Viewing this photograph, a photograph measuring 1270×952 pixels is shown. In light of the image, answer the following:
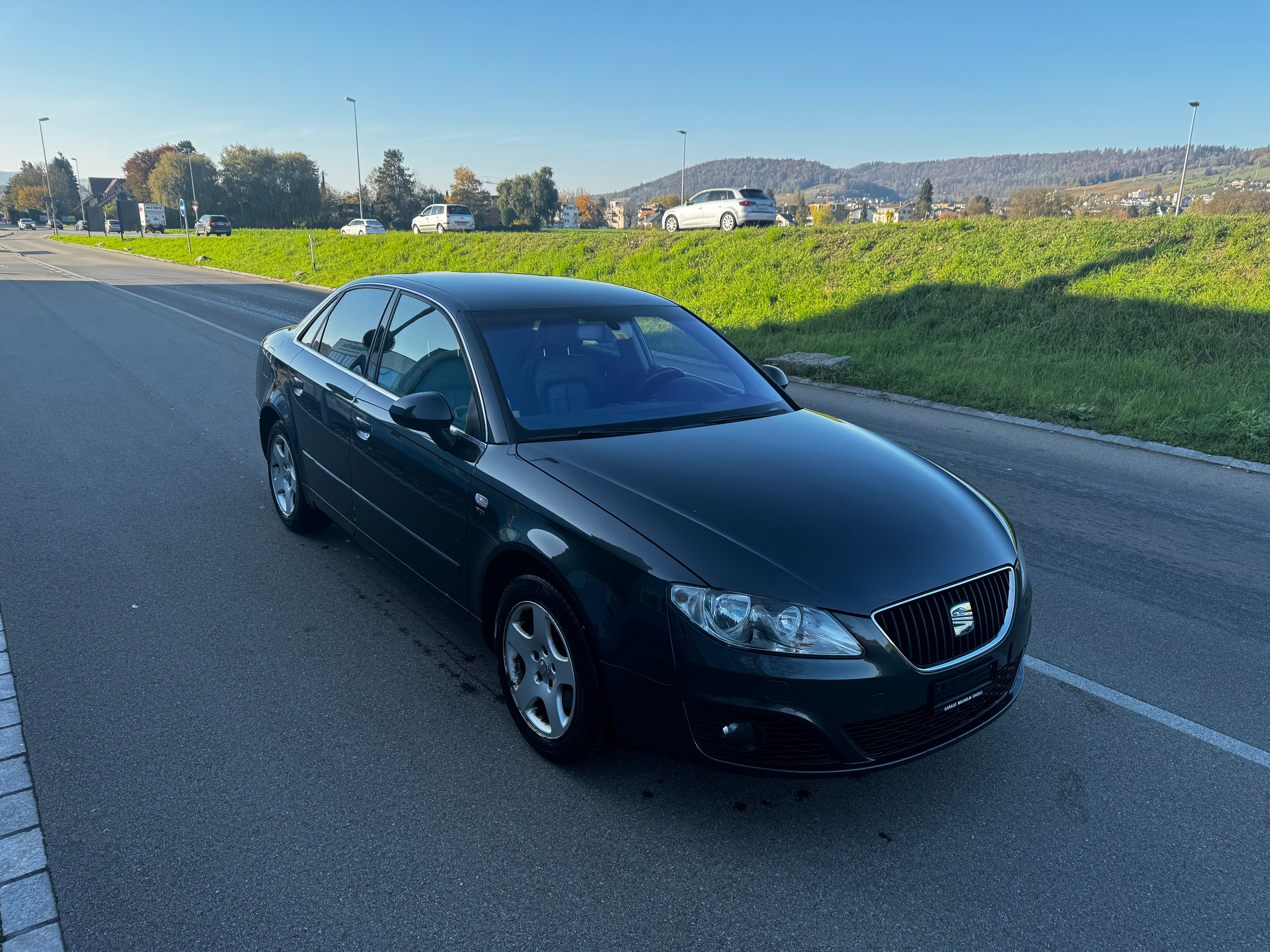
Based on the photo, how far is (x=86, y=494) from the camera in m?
6.10

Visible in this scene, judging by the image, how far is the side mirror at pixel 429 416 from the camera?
3.33m

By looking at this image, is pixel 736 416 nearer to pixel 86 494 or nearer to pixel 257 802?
pixel 257 802

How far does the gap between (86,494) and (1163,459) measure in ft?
29.0

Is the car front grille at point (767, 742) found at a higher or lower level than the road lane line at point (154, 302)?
lower

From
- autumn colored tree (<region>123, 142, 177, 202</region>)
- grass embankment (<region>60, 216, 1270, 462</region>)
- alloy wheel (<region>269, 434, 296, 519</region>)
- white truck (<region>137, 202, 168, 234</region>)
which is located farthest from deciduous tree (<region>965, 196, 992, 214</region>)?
autumn colored tree (<region>123, 142, 177, 202</region>)

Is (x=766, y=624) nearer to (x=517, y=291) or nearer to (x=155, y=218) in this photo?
(x=517, y=291)

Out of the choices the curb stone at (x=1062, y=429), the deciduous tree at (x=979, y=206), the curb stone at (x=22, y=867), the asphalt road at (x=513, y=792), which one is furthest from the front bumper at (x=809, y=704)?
the deciduous tree at (x=979, y=206)

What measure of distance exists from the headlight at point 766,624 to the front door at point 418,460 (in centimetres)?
120

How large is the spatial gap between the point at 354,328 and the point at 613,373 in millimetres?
1679

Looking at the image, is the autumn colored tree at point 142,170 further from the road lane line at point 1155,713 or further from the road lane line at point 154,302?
the road lane line at point 1155,713

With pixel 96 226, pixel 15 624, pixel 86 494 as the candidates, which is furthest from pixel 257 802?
pixel 96 226

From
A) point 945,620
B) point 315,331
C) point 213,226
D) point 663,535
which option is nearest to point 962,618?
point 945,620

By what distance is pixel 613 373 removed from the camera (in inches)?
150

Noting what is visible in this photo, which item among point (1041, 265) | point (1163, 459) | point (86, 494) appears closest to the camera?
point (86, 494)
